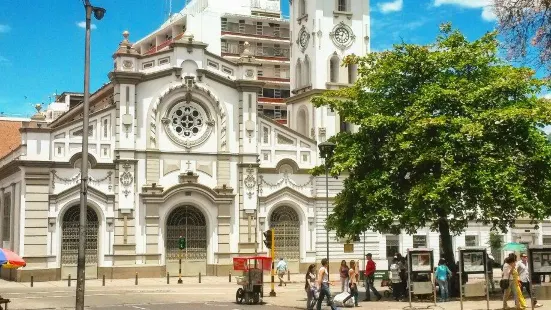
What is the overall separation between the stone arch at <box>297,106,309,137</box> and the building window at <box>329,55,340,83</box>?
2.75m

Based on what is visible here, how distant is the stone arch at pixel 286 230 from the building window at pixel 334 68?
899 cm

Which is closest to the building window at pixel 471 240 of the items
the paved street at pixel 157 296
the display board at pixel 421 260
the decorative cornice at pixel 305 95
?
the decorative cornice at pixel 305 95

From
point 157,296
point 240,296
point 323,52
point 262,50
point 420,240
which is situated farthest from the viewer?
point 262,50

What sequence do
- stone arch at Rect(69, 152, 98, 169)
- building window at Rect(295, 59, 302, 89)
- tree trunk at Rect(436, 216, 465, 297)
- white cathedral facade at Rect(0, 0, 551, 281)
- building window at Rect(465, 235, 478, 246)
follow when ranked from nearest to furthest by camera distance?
tree trunk at Rect(436, 216, 465, 297), white cathedral facade at Rect(0, 0, 551, 281), stone arch at Rect(69, 152, 98, 169), building window at Rect(295, 59, 302, 89), building window at Rect(465, 235, 478, 246)

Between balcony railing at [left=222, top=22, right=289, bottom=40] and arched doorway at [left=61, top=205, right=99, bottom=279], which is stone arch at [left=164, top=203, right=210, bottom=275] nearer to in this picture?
arched doorway at [left=61, top=205, right=99, bottom=279]

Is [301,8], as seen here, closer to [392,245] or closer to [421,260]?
[392,245]

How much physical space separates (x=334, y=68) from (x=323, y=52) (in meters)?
A: 1.32

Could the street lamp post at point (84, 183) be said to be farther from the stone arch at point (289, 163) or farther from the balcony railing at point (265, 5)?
the balcony railing at point (265, 5)

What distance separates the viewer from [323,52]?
52.5 m

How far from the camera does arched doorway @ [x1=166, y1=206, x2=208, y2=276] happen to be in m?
47.7

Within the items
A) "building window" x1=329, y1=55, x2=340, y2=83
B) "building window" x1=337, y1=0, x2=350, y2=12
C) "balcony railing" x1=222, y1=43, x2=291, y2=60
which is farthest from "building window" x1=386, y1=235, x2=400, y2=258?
"balcony railing" x1=222, y1=43, x2=291, y2=60

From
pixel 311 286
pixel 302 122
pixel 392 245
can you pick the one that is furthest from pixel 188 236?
pixel 311 286

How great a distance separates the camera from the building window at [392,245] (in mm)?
53688

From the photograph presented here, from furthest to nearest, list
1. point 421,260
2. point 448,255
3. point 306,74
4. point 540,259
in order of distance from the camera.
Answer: point 306,74 → point 448,255 → point 421,260 → point 540,259
